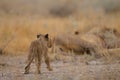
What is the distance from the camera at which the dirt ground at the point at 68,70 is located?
373 inches

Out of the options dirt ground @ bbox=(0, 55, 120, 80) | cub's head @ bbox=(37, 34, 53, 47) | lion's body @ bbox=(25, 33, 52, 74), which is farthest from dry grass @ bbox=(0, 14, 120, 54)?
lion's body @ bbox=(25, 33, 52, 74)

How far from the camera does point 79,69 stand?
34.1ft

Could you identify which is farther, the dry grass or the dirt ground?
the dry grass

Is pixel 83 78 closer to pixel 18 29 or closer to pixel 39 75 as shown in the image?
pixel 39 75

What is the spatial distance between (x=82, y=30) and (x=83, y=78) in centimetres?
569

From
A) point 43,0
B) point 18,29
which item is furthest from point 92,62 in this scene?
point 43,0

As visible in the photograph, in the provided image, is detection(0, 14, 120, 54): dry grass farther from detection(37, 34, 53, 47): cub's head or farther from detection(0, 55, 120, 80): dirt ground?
detection(37, 34, 53, 47): cub's head

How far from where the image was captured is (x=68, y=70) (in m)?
10.3

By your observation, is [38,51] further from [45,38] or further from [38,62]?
[45,38]

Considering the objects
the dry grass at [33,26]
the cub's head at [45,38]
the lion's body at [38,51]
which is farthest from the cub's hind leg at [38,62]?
the dry grass at [33,26]

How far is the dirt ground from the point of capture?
948 centimetres

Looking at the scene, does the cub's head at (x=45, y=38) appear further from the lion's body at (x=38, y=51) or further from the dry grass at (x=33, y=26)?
the dry grass at (x=33, y=26)

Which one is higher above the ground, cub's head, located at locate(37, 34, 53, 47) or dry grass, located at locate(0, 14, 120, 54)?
dry grass, located at locate(0, 14, 120, 54)

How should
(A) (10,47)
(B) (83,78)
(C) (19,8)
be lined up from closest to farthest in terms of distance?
(B) (83,78) → (A) (10,47) → (C) (19,8)
